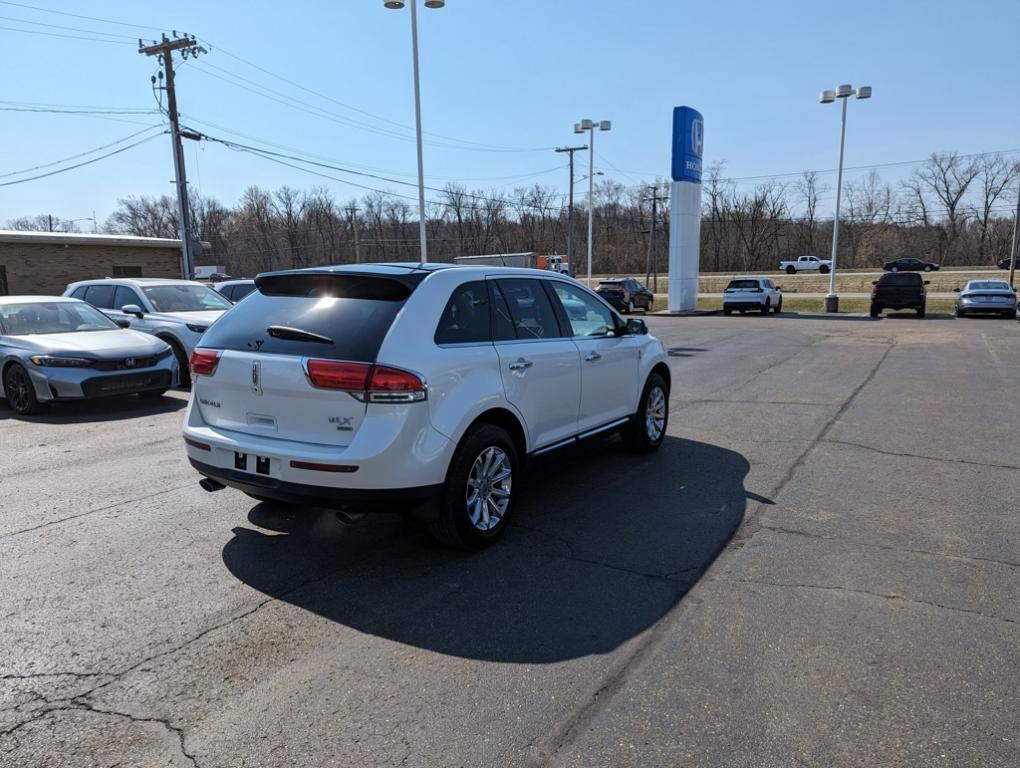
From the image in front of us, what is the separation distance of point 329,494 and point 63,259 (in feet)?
86.3

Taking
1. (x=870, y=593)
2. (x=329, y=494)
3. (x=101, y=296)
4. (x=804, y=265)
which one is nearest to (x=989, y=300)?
(x=870, y=593)

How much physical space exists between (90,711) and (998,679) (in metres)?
3.73

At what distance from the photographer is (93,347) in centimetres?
901

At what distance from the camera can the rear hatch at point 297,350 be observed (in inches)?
149

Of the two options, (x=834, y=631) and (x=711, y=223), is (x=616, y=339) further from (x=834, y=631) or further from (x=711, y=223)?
(x=711, y=223)

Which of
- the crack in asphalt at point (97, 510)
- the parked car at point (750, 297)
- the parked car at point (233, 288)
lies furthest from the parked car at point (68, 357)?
the parked car at point (750, 297)

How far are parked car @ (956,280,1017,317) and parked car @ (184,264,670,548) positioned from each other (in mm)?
26853

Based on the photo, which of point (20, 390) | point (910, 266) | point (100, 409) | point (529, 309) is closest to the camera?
point (529, 309)

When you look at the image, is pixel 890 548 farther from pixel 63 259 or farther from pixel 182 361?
pixel 63 259

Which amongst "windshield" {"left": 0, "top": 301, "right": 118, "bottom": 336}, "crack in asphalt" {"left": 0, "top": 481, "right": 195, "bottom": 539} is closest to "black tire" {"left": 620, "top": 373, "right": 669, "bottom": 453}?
"crack in asphalt" {"left": 0, "top": 481, "right": 195, "bottom": 539}

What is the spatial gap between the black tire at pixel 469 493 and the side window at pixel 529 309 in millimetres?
854

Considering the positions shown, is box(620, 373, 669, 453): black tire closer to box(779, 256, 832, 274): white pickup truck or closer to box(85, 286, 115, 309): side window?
box(85, 286, 115, 309): side window

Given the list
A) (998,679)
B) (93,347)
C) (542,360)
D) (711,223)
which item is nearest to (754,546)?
(998,679)

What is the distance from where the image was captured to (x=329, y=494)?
12.2 ft
